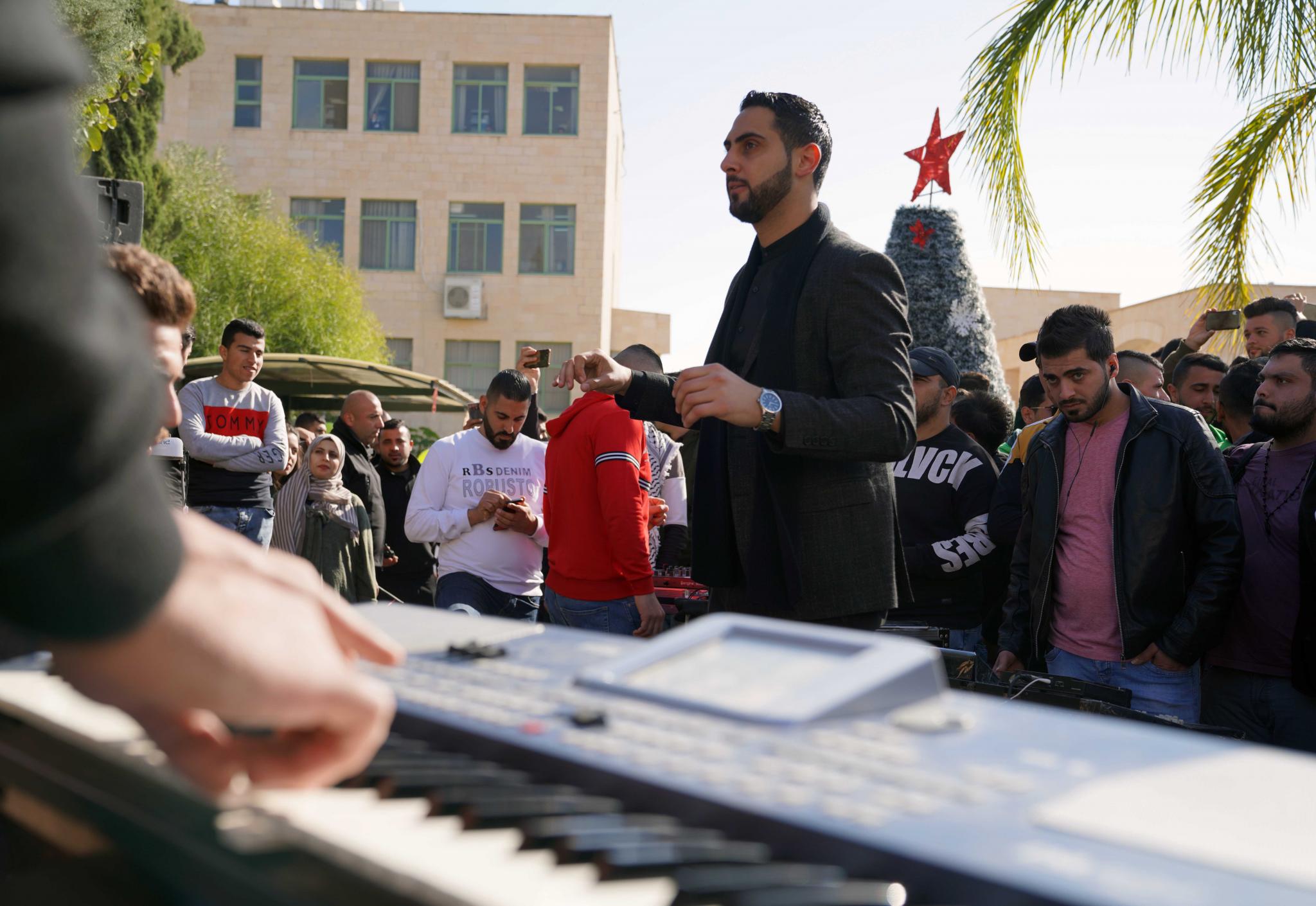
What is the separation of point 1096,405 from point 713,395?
262cm

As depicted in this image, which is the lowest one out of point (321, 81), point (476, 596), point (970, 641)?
point (970, 641)

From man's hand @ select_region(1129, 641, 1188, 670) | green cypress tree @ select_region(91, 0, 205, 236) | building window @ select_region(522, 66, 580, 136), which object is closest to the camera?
man's hand @ select_region(1129, 641, 1188, 670)

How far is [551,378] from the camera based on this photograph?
32.3m

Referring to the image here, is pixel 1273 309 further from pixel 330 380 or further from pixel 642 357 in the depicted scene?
pixel 330 380

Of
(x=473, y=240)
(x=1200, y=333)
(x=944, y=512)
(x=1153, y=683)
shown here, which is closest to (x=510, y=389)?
(x=944, y=512)

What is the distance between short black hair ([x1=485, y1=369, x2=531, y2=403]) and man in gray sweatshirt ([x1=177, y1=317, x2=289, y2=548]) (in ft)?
5.02

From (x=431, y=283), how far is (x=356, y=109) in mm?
5588

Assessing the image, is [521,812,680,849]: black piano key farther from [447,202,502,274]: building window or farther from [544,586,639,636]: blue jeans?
[447,202,502,274]: building window

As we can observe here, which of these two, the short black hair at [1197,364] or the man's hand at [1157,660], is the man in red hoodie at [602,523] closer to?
the man's hand at [1157,660]

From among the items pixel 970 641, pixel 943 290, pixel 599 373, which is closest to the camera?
pixel 599 373

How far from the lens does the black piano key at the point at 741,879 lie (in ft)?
2.05

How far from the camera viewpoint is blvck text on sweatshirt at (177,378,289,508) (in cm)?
651

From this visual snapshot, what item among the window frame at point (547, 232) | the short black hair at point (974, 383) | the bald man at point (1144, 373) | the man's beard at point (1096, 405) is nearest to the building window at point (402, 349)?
the window frame at point (547, 232)

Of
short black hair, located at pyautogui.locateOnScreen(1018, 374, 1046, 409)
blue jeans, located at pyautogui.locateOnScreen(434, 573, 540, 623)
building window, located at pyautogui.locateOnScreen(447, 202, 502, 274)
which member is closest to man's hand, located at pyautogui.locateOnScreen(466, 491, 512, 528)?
blue jeans, located at pyautogui.locateOnScreen(434, 573, 540, 623)
